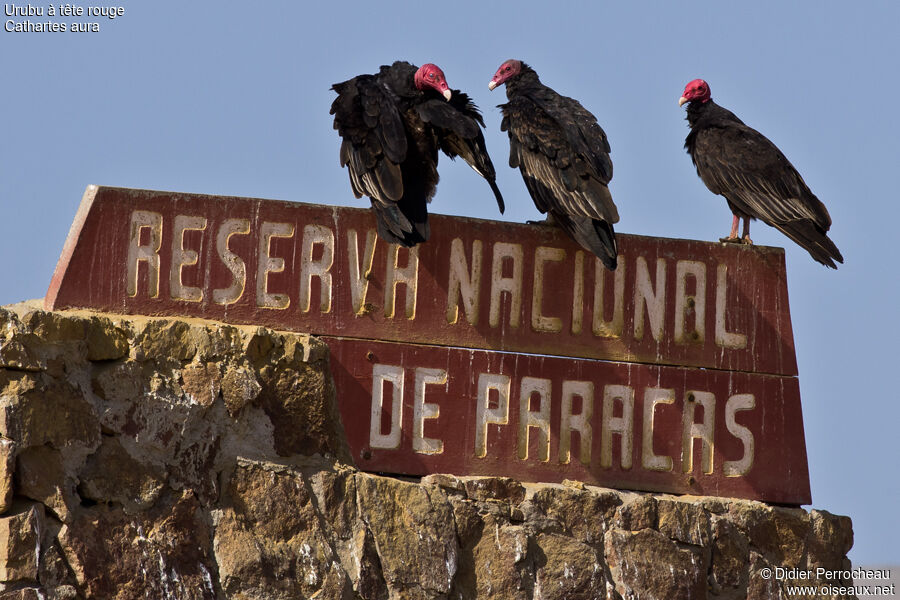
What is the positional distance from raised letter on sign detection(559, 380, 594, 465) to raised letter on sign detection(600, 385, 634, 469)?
7 centimetres

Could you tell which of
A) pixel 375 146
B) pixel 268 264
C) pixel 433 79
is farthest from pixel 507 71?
pixel 268 264

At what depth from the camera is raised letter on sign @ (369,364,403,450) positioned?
6004 mm

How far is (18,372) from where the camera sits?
5.22 m

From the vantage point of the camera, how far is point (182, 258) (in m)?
5.97

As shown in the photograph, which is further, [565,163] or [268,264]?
[565,163]

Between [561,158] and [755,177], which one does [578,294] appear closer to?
[561,158]

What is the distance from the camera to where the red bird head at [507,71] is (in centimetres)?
777

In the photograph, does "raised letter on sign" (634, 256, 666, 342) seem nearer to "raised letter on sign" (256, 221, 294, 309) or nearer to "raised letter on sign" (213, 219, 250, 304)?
"raised letter on sign" (256, 221, 294, 309)

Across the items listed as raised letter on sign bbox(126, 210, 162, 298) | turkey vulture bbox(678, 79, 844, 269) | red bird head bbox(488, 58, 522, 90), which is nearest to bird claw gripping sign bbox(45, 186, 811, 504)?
raised letter on sign bbox(126, 210, 162, 298)

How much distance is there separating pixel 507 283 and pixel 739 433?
1.33m

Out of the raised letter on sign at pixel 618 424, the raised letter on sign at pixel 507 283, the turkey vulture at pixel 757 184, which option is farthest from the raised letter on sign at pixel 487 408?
the turkey vulture at pixel 757 184

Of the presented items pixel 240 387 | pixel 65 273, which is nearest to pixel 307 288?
pixel 240 387

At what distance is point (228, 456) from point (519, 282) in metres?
1.62

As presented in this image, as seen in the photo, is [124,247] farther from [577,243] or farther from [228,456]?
[577,243]
